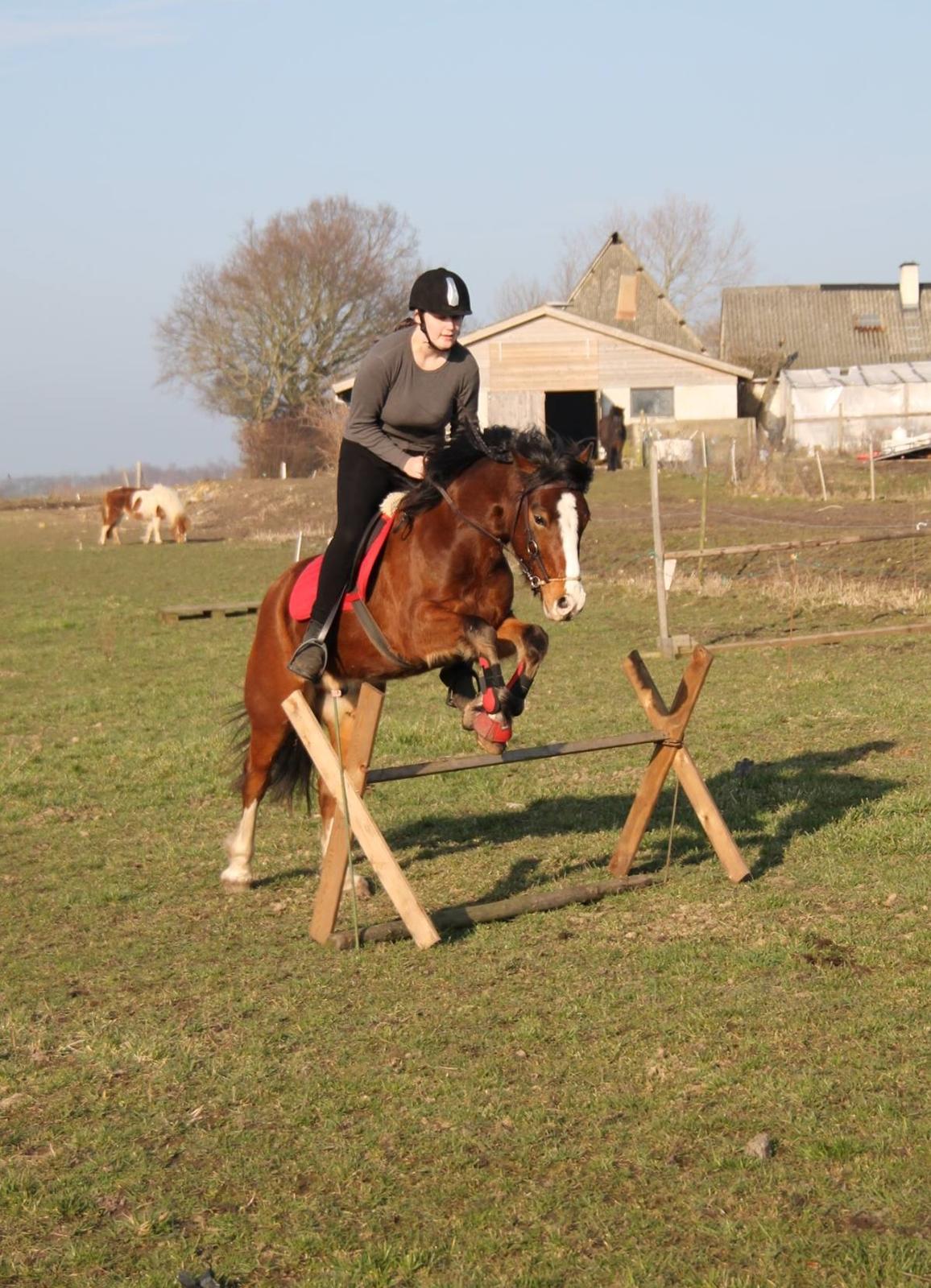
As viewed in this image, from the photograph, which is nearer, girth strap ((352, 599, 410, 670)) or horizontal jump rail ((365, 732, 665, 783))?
horizontal jump rail ((365, 732, 665, 783))

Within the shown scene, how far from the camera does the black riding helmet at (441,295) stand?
6379mm

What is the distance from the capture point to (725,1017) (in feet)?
17.2

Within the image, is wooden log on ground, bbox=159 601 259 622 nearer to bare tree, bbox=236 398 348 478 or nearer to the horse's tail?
the horse's tail

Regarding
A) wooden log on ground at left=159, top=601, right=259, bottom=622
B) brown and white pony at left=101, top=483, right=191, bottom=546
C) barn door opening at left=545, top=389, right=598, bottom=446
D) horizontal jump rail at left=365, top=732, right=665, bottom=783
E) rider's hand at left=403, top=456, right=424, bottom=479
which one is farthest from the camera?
barn door opening at left=545, top=389, right=598, bottom=446

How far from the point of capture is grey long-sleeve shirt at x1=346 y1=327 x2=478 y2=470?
677 cm

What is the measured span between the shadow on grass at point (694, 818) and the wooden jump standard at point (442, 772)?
50 centimetres

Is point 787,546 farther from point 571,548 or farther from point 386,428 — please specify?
point 571,548

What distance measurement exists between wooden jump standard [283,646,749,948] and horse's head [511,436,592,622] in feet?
2.56

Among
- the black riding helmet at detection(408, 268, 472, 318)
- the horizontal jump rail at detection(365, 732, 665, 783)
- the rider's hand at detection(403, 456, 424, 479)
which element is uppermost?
the black riding helmet at detection(408, 268, 472, 318)

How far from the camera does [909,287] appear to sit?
58.3m

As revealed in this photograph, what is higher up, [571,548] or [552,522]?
[552,522]

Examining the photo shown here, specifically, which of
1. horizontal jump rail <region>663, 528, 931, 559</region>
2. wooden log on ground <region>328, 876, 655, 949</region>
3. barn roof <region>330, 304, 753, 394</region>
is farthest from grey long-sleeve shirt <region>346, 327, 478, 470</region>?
barn roof <region>330, 304, 753, 394</region>

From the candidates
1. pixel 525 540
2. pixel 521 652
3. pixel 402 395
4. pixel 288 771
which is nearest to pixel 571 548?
pixel 525 540

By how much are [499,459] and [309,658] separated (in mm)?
1382
